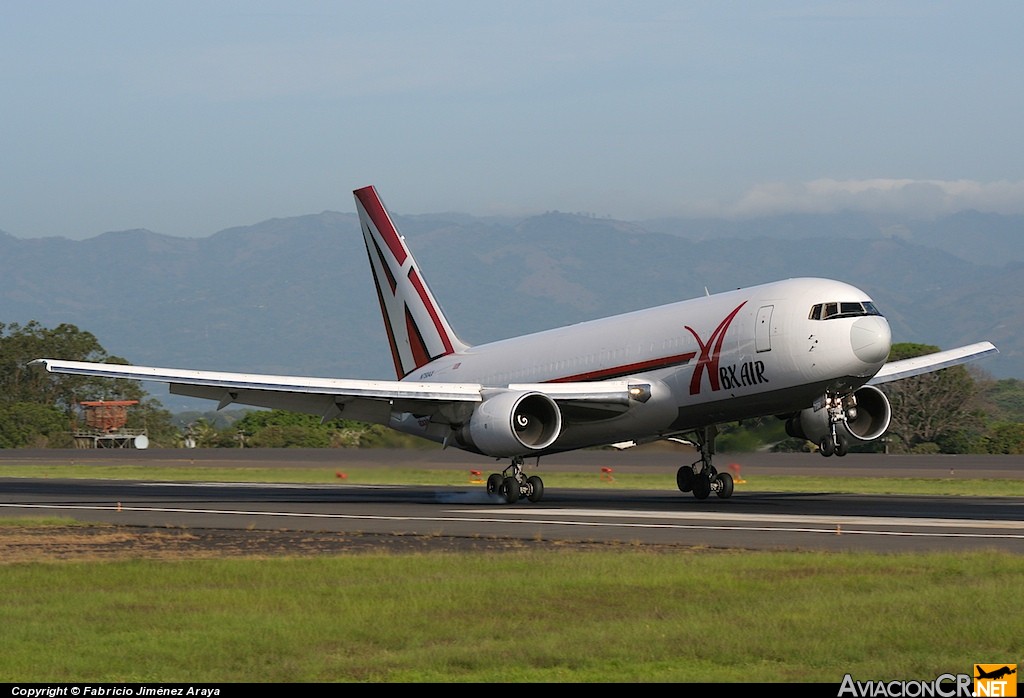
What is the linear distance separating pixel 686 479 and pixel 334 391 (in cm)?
1041

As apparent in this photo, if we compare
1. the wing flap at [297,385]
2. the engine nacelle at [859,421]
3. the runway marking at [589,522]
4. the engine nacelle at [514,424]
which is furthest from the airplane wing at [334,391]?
the engine nacelle at [859,421]

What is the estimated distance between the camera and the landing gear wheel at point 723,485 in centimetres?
3966

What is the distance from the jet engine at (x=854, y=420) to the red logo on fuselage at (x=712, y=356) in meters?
2.74

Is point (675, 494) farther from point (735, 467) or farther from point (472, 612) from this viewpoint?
point (472, 612)

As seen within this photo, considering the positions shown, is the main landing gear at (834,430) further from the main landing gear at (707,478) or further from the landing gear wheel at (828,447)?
the main landing gear at (707,478)

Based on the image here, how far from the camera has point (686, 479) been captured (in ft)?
132

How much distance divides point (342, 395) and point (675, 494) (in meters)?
11.4

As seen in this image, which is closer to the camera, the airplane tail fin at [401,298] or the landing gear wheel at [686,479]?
the landing gear wheel at [686,479]

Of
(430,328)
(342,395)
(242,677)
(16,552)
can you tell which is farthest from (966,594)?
(430,328)

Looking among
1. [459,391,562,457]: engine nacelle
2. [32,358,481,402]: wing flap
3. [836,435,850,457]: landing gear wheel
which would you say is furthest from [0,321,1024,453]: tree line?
[836,435,850,457]: landing gear wheel

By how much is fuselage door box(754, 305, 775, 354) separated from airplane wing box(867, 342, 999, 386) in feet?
15.6

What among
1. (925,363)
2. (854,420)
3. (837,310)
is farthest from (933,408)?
(837,310)

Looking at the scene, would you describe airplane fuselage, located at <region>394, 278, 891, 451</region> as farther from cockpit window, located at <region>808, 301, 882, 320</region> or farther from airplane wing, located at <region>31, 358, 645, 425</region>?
airplane wing, located at <region>31, 358, 645, 425</region>

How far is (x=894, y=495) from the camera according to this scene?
4153 centimetres
